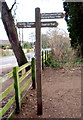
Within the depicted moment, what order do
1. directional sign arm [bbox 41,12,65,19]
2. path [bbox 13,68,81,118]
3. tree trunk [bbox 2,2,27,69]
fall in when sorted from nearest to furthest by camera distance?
1. directional sign arm [bbox 41,12,65,19]
2. path [bbox 13,68,81,118]
3. tree trunk [bbox 2,2,27,69]

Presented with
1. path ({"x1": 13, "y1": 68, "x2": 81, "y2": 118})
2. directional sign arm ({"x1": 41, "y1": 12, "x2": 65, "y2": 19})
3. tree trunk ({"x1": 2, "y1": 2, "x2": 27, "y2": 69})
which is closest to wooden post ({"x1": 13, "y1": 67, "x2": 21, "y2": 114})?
path ({"x1": 13, "y1": 68, "x2": 81, "y2": 118})

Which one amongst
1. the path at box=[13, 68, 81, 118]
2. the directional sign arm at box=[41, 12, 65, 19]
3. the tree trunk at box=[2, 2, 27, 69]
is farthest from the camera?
the tree trunk at box=[2, 2, 27, 69]

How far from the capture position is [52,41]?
1023cm

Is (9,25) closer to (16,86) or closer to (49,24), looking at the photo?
(49,24)

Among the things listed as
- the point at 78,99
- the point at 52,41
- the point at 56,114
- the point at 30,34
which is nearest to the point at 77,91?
the point at 78,99

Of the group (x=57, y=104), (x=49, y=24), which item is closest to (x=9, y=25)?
(x=49, y=24)

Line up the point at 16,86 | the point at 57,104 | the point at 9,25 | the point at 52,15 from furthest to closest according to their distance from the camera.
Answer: the point at 9,25 < the point at 57,104 < the point at 16,86 < the point at 52,15

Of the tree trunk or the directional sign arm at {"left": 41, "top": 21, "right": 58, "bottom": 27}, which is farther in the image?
the tree trunk

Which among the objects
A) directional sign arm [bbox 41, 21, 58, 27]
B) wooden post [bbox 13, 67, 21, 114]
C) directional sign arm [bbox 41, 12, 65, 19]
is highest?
directional sign arm [bbox 41, 12, 65, 19]

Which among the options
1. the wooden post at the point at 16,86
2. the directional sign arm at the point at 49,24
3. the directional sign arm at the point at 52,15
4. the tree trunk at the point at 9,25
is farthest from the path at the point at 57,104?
the tree trunk at the point at 9,25

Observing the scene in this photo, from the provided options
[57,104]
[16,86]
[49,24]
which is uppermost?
[49,24]

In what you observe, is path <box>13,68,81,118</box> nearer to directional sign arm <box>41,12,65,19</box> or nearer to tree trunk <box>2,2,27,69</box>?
directional sign arm <box>41,12,65,19</box>

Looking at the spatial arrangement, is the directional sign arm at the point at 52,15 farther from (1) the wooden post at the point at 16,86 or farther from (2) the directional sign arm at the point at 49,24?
(1) the wooden post at the point at 16,86

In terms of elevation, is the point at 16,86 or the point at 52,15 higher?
the point at 52,15
